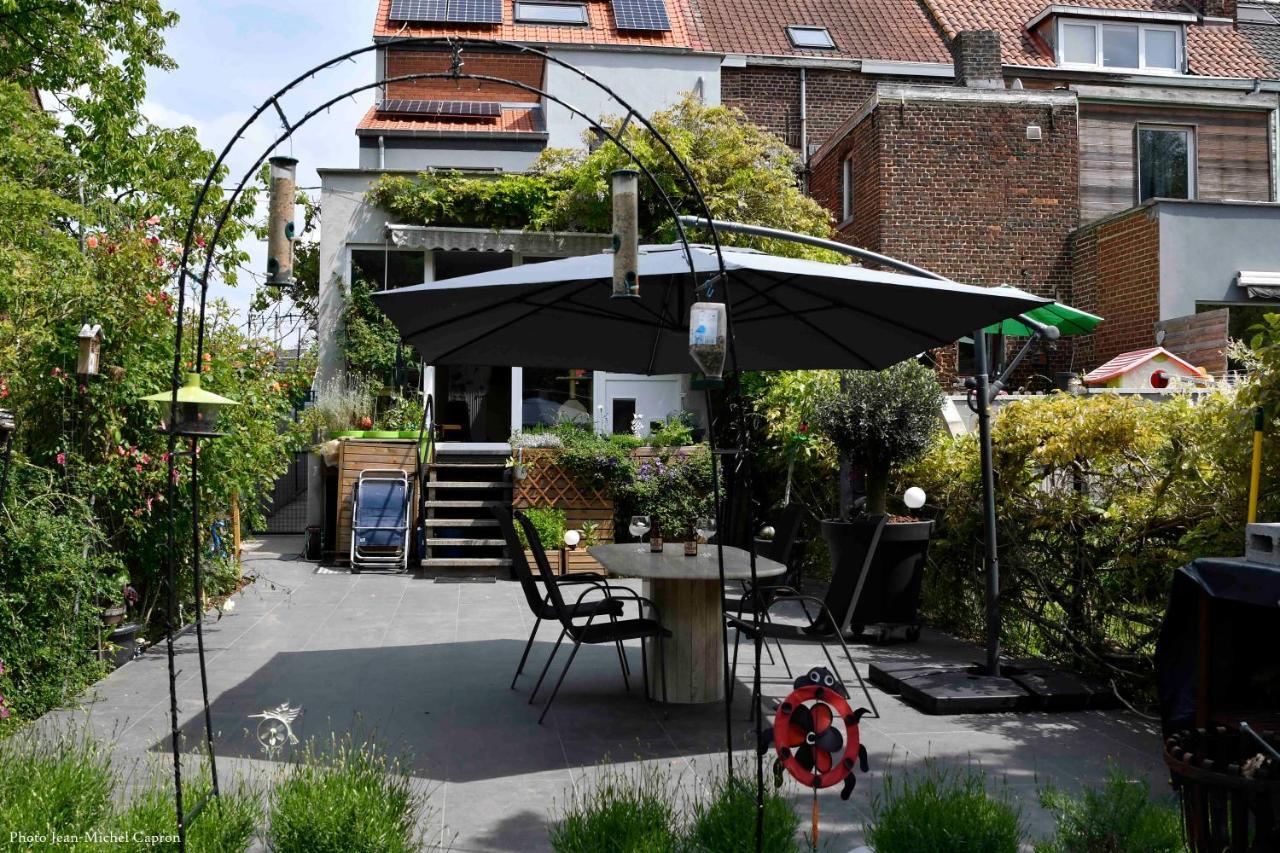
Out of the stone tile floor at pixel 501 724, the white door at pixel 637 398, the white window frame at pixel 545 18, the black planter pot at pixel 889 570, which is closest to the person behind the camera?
the stone tile floor at pixel 501 724

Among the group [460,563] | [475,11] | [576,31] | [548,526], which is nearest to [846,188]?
[576,31]

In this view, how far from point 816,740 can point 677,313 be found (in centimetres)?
358

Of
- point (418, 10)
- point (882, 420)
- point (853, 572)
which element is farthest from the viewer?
point (418, 10)

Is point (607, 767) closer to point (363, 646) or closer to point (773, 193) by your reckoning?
point (363, 646)

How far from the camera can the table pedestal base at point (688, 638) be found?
5680mm

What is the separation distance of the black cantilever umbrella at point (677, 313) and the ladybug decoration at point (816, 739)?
4.77ft

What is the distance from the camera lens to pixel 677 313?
6.34 metres

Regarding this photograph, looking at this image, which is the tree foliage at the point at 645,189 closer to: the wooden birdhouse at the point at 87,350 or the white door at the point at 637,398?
the white door at the point at 637,398

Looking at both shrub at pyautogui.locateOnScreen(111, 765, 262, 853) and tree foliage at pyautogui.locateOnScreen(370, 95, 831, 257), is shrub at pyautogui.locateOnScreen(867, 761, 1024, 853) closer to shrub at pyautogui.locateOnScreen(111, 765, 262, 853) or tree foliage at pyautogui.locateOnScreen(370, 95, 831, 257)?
shrub at pyautogui.locateOnScreen(111, 765, 262, 853)

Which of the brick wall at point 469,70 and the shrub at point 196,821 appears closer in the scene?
the shrub at point 196,821

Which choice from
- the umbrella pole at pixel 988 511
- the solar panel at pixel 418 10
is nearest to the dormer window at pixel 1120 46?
the solar panel at pixel 418 10

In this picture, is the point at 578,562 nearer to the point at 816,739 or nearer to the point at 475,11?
the point at 816,739

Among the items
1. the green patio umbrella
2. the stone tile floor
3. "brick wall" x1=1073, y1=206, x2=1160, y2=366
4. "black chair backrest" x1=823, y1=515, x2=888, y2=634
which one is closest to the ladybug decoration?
the stone tile floor

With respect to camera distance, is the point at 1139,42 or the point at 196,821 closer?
the point at 196,821
